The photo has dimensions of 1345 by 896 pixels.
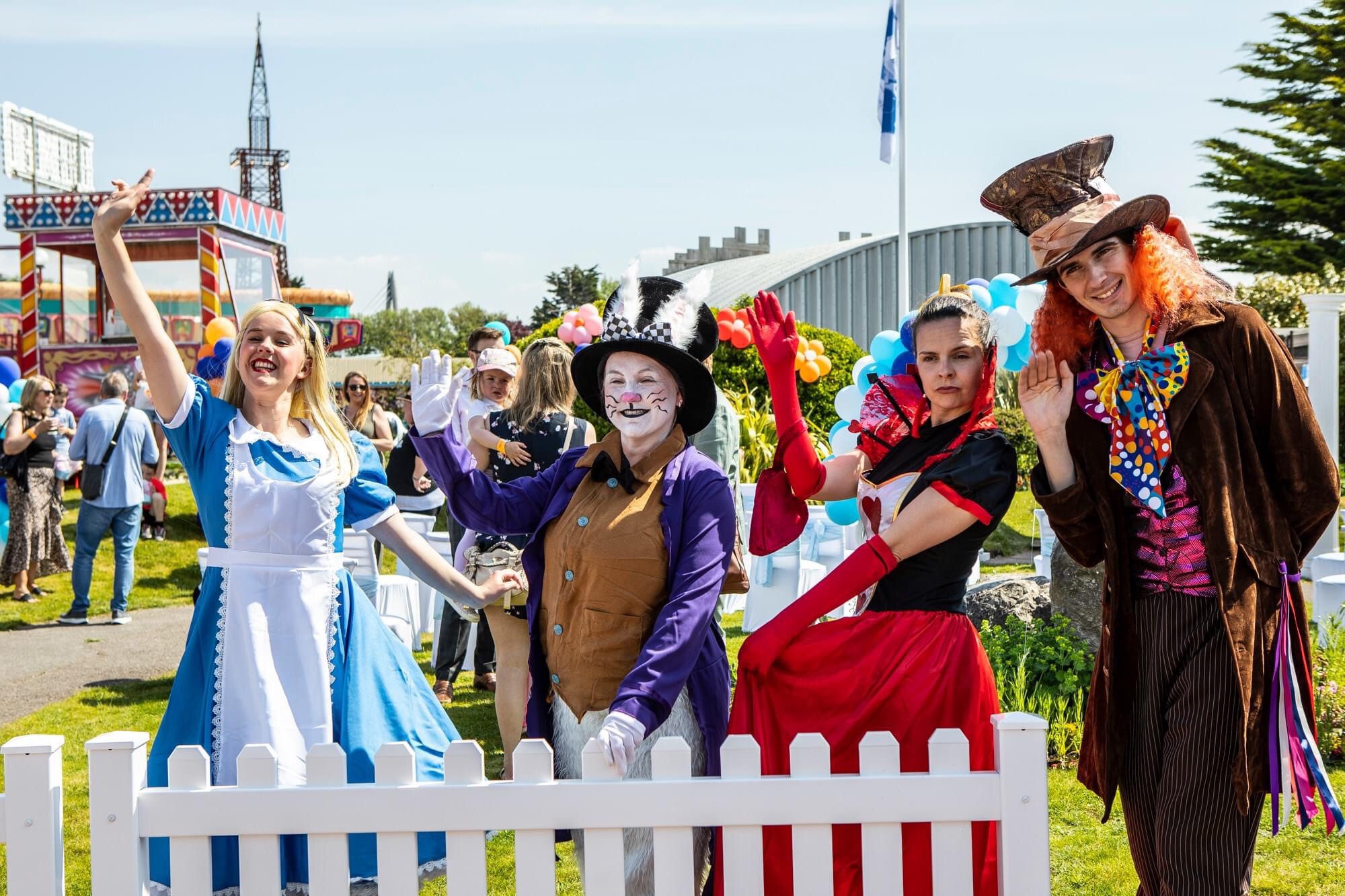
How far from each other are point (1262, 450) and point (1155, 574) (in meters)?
0.32

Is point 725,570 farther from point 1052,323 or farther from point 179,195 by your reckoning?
point 179,195

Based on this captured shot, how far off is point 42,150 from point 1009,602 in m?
26.4

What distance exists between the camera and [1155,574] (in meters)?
2.47

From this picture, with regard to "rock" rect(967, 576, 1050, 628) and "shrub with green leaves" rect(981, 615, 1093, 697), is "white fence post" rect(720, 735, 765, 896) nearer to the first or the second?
"shrub with green leaves" rect(981, 615, 1093, 697)

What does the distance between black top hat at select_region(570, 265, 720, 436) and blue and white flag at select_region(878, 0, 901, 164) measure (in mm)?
13036

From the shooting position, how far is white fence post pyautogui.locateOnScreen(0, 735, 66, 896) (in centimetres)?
204

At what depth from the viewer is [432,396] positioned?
2660mm

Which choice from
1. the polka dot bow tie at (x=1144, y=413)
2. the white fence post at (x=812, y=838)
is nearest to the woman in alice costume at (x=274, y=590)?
the white fence post at (x=812, y=838)

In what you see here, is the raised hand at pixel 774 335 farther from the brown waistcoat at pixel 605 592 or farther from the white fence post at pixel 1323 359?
the white fence post at pixel 1323 359

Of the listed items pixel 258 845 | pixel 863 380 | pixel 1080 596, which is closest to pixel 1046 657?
pixel 1080 596

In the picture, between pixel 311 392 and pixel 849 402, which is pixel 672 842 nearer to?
pixel 311 392

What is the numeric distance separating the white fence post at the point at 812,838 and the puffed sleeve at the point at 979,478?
2.38 feet

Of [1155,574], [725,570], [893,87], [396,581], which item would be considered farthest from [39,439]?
[893,87]

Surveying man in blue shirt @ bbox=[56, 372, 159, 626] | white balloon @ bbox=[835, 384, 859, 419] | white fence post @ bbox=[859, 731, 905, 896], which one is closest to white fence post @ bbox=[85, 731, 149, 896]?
white fence post @ bbox=[859, 731, 905, 896]
